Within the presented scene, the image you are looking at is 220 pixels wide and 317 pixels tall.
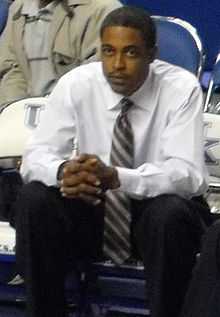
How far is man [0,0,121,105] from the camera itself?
159 inches

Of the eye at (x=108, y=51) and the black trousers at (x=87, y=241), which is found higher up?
the eye at (x=108, y=51)

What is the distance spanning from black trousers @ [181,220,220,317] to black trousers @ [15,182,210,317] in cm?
15

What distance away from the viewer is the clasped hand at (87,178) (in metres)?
3.08

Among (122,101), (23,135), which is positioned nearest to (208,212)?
(122,101)

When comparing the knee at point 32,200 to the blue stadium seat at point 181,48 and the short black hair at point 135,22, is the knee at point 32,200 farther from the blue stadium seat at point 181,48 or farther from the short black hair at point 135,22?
the blue stadium seat at point 181,48

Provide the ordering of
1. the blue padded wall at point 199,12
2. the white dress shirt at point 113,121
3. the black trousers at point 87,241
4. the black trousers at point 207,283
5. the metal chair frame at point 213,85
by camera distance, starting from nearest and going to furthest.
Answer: the black trousers at point 207,283
the black trousers at point 87,241
the white dress shirt at point 113,121
the metal chair frame at point 213,85
the blue padded wall at point 199,12

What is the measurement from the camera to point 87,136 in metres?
3.33

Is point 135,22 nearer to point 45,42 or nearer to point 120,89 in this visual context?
point 120,89

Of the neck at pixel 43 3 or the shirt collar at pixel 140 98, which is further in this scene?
the neck at pixel 43 3

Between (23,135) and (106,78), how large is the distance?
0.40 m

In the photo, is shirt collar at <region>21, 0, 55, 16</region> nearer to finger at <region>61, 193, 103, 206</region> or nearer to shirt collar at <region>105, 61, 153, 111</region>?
shirt collar at <region>105, 61, 153, 111</region>

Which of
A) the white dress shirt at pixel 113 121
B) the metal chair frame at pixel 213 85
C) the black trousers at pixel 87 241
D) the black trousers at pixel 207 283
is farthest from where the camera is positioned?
the metal chair frame at pixel 213 85

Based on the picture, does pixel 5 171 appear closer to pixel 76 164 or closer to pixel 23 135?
pixel 23 135

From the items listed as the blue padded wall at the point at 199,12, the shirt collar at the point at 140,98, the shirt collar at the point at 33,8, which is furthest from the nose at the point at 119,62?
the blue padded wall at the point at 199,12
